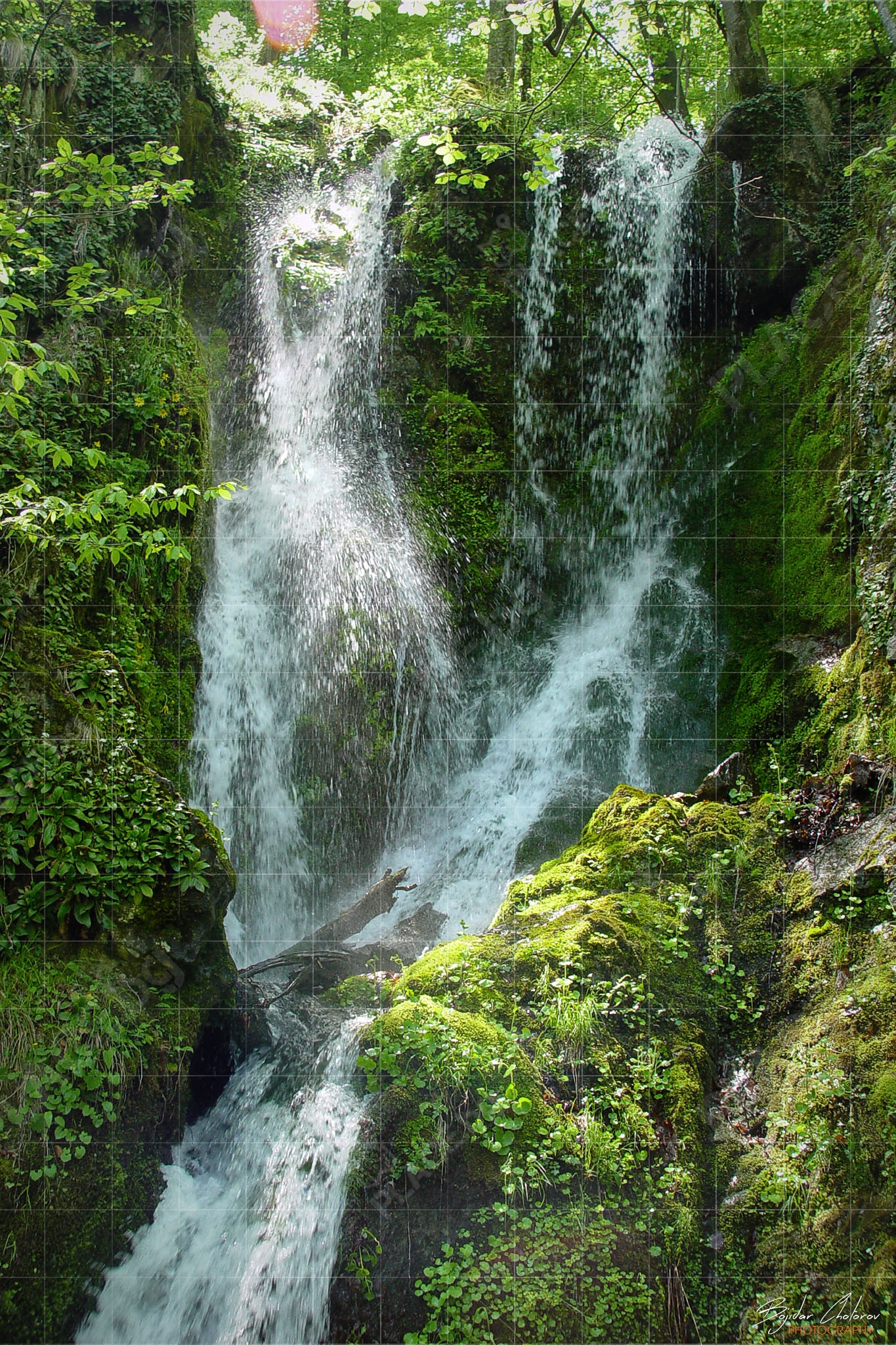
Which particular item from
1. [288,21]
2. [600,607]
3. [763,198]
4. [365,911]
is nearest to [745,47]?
[763,198]

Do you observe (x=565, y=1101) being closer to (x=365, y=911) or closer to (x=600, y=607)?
(x=365, y=911)

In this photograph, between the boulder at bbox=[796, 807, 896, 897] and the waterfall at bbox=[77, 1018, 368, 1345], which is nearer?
the waterfall at bbox=[77, 1018, 368, 1345]

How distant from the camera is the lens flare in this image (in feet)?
29.5

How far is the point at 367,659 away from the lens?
6.50m

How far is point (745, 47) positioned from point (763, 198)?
1847 mm

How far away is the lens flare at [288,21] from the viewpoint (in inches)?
354

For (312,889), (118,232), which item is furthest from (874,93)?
(312,889)

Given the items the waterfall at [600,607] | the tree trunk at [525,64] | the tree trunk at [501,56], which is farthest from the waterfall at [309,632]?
the tree trunk at [525,64]

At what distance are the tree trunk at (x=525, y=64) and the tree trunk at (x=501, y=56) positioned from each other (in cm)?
13

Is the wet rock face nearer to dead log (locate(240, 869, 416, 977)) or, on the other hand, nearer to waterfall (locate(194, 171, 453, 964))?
waterfall (locate(194, 171, 453, 964))

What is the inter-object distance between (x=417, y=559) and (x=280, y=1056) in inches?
169

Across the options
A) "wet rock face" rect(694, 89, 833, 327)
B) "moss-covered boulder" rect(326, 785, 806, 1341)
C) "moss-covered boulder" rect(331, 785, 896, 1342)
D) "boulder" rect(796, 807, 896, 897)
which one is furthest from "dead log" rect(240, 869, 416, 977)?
"wet rock face" rect(694, 89, 833, 327)

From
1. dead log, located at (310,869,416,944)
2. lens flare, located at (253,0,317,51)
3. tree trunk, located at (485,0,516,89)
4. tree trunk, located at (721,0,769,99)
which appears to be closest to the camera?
dead log, located at (310,869,416,944)

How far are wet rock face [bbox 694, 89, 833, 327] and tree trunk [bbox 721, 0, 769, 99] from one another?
21cm
